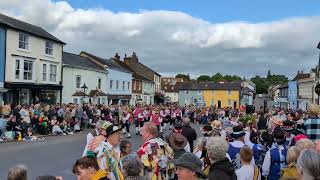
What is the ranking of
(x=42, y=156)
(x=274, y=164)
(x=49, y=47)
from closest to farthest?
(x=274, y=164), (x=42, y=156), (x=49, y=47)

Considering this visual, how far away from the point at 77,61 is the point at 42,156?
33.1 metres

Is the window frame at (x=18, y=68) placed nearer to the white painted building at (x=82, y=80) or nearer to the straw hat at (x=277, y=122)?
the white painted building at (x=82, y=80)

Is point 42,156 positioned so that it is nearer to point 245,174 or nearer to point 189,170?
point 245,174

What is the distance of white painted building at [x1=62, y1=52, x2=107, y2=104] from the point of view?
44.9 meters

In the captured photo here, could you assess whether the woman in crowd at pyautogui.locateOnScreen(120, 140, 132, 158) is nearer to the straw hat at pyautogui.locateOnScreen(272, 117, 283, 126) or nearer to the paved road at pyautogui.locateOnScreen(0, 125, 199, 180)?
the straw hat at pyautogui.locateOnScreen(272, 117, 283, 126)

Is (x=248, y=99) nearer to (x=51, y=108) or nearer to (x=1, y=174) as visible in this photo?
(x=51, y=108)

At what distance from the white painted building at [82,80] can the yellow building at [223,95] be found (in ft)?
176

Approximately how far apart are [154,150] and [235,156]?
5.65 ft

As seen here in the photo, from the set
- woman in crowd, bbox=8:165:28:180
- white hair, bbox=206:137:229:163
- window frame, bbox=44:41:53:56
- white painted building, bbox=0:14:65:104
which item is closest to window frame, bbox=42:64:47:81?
white painted building, bbox=0:14:65:104

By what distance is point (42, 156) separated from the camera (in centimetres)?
1698

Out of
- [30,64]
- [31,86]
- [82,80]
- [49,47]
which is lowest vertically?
[31,86]

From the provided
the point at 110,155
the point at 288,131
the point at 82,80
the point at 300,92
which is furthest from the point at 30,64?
the point at 300,92

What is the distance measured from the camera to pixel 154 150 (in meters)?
6.60

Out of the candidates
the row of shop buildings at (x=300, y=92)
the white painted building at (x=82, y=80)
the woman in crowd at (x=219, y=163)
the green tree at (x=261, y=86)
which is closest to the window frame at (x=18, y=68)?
the white painted building at (x=82, y=80)
